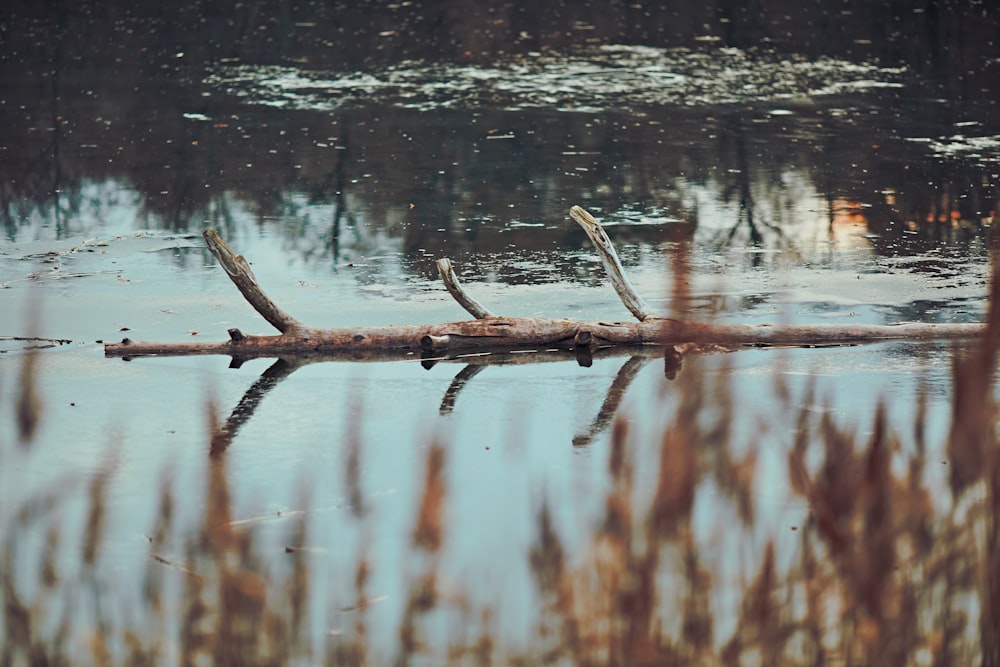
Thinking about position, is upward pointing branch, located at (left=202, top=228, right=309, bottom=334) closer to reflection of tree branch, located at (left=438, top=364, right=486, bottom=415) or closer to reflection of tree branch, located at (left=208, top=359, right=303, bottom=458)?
reflection of tree branch, located at (left=208, top=359, right=303, bottom=458)

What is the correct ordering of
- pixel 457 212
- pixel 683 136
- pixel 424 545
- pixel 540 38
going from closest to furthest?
pixel 424 545
pixel 457 212
pixel 683 136
pixel 540 38

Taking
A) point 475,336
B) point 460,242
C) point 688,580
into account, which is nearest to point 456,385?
point 475,336

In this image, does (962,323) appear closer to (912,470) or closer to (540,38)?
(912,470)

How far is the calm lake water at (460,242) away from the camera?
708 cm

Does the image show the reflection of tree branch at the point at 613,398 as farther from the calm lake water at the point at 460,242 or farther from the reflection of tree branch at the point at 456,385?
the reflection of tree branch at the point at 456,385

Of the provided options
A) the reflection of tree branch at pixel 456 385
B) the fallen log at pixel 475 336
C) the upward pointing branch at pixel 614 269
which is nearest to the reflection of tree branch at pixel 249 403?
the fallen log at pixel 475 336

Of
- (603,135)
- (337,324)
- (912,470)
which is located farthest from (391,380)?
(603,135)

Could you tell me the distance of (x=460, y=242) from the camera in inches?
497

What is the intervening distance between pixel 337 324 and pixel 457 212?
380 centimetres

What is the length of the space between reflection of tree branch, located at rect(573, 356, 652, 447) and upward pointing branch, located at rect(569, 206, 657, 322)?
0.35 metres

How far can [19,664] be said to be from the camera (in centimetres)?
330

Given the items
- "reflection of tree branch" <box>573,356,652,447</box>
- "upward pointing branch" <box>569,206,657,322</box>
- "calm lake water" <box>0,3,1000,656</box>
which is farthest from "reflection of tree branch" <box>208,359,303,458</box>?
"upward pointing branch" <box>569,206,657,322</box>

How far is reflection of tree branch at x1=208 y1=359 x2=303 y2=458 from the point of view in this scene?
7.70 meters

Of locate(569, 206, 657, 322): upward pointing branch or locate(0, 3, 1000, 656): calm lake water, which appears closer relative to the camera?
locate(0, 3, 1000, 656): calm lake water
